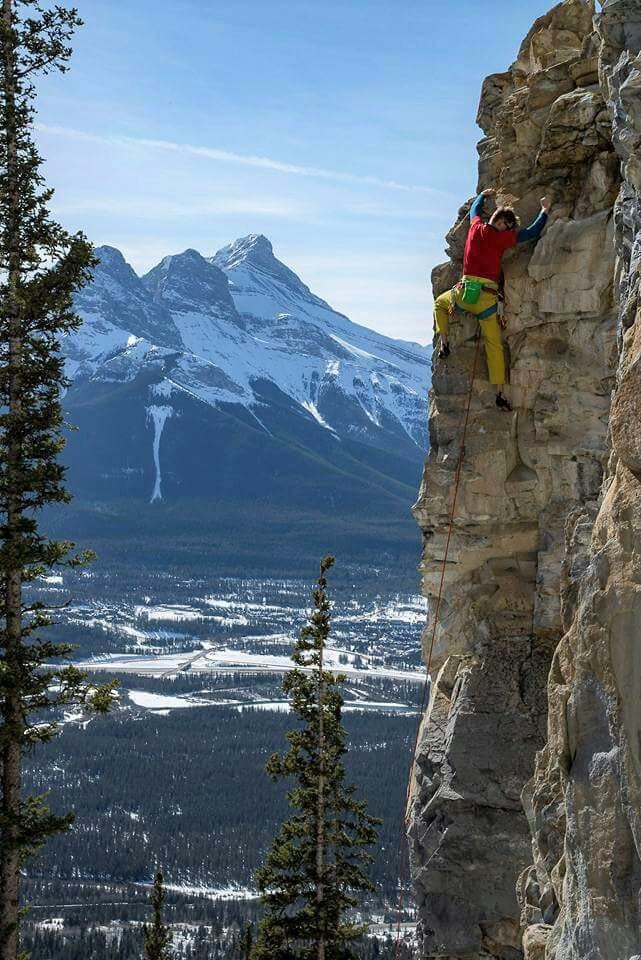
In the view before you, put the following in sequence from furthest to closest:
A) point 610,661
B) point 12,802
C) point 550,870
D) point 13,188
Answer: point 13,188
point 12,802
point 550,870
point 610,661

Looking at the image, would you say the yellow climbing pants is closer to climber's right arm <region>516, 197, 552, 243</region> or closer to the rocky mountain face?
the rocky mountain face

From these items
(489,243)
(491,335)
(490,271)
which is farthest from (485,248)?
(491,335)

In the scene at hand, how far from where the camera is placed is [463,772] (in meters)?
16.5

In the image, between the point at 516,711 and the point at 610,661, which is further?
the point at 516,711

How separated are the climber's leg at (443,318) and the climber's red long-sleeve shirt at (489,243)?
941 mm

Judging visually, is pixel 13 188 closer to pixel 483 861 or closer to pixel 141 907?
pixel 483 861

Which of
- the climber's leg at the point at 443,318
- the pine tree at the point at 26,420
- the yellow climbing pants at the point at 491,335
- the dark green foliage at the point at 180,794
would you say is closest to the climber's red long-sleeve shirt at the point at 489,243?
the yellow climbing pants at the point at 491,335

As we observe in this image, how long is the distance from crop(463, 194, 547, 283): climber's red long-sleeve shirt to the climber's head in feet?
0.18

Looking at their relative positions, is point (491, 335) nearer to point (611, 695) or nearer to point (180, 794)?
point (611, 695)

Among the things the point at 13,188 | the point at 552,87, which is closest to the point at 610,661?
the point at 552,87

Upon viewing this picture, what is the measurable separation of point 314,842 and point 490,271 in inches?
509

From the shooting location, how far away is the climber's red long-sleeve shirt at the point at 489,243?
53.1 feet

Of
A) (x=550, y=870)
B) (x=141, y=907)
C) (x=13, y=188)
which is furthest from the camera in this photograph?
(x=141, y=907)

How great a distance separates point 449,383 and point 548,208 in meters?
3.07
